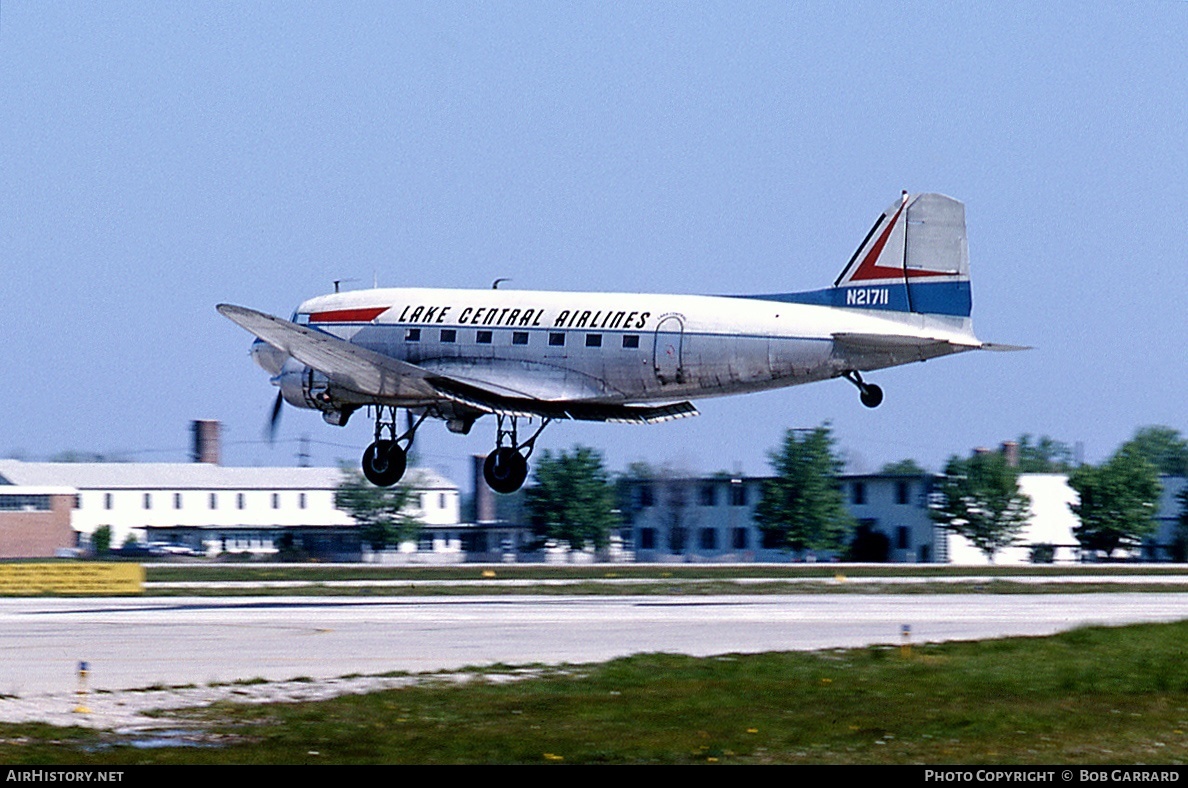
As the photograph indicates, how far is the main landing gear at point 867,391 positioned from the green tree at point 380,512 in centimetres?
8568

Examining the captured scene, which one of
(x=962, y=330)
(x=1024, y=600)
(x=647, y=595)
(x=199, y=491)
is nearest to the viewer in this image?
(x=962, y=330)

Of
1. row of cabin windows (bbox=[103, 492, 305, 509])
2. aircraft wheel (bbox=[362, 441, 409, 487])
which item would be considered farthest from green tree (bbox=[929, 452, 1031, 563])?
aircraft wheel (bbox=[362, 441, 409, 487])

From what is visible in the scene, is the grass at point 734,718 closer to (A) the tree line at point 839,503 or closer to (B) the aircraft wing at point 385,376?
(B) the aircraft wing at point 385,376

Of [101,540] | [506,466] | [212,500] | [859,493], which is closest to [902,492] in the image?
[859,493]

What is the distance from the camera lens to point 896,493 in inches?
4897

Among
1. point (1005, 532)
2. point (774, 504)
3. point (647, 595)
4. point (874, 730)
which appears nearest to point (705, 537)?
point (774, 504)

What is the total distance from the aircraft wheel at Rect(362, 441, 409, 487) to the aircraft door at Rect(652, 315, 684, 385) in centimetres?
847

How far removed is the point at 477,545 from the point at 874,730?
115117 mm

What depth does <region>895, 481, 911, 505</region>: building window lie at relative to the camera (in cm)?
12356

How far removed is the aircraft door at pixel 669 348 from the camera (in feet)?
135

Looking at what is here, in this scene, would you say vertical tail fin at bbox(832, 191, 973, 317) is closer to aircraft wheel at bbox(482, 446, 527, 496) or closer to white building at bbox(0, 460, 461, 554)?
aircraft wheel at bbox(482, 446, 527, 496)

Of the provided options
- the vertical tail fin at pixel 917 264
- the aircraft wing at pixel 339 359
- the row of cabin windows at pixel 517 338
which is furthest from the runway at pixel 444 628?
the vertical tail fin at pixel 917 264

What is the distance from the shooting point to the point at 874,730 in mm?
20047
